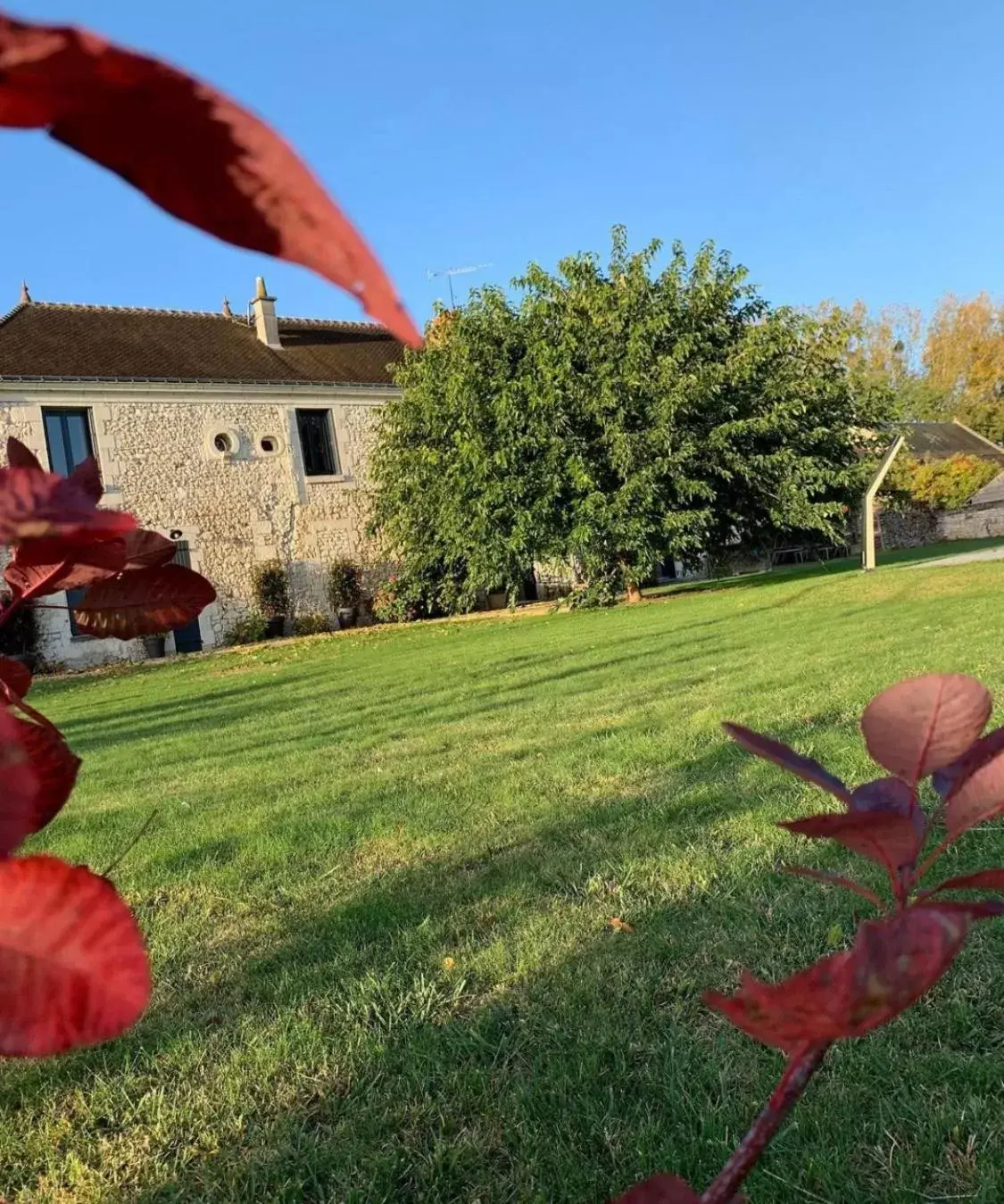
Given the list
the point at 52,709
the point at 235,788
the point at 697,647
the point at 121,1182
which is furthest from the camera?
the point at 52,709

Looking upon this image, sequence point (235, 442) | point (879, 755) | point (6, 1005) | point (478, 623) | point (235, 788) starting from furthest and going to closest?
point (235, 442), point (478, 623), point (235, 788), point (879, 755), point (6, 1005)

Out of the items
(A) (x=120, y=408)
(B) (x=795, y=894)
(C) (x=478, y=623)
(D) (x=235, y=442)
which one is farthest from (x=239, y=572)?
(B) (x=795, y=894)

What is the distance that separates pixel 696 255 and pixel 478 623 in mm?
8427

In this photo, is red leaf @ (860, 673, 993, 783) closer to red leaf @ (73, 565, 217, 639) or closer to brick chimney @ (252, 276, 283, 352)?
red leaf @ (73, 565, 217, 639)

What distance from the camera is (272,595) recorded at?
1928 centimetres

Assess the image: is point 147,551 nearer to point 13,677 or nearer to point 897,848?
point 13,677

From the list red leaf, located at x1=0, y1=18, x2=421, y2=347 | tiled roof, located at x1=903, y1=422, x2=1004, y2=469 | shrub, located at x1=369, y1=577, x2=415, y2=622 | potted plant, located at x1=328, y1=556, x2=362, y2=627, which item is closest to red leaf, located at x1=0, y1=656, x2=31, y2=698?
red leaf, located at x1=0, y1=18, x2=421, y2=347

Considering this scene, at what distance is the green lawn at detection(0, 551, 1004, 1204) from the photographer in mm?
1782

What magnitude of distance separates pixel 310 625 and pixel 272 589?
1095 mm

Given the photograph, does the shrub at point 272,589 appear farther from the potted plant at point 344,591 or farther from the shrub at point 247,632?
the potted plant at point 344,591

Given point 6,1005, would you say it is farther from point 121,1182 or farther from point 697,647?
point 697,647

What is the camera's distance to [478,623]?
17203 millimetres

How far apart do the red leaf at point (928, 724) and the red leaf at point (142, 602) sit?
0.47 metres

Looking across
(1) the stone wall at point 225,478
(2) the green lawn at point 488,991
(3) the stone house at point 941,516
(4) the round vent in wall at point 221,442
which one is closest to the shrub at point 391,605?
(1) the stone wall at point 225,478
